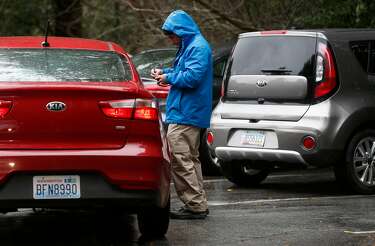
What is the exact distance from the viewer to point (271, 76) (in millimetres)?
9898

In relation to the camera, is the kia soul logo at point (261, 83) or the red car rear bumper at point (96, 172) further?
the kia soul logo at point (261, 83)

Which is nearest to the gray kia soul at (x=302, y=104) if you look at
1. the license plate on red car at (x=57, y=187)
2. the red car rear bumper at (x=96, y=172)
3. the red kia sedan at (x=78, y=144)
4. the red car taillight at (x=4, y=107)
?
the red kia sedan at (x=78, y=144)

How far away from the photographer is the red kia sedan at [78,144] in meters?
6.67

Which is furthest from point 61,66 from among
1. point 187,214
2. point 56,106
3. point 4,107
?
point 187,214

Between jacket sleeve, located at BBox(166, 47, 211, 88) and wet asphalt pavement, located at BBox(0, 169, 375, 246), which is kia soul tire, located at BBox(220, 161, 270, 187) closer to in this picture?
wet asphalt pavement, located at BBox(0, 169, 375, 246)

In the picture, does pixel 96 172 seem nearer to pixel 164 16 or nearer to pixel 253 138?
pixel 253 138

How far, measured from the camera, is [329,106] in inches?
377

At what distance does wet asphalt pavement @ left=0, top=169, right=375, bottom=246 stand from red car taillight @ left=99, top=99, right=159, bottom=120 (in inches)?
41.1

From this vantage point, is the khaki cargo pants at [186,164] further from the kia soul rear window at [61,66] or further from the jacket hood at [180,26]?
the kia soul rear window at [61,66]

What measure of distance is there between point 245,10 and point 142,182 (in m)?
11.9

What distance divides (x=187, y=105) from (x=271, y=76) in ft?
5.86

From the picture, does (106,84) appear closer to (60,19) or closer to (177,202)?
(177,202)

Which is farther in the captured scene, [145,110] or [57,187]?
[145,110]

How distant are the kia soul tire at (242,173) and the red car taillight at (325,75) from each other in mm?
1376
